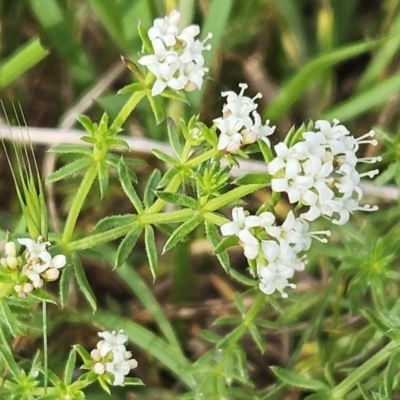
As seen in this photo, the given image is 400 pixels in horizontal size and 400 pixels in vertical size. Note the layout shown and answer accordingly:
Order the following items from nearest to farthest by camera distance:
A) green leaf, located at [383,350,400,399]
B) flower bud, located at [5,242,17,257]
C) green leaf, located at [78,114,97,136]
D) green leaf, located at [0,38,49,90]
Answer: flower bud, located at [5,242,17,257], green leaf, located at [78,114,97,136], green leaf, located at [383,350,400,399], green leaf, located at [0,38,49,90]

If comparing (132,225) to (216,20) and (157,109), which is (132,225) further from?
(216,20)

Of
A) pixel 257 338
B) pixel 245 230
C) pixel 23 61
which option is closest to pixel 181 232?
pixel 245 230

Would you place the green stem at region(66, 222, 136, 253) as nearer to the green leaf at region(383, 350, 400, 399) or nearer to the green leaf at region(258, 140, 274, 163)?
the green leaf at region(258, 140, 274, 163)

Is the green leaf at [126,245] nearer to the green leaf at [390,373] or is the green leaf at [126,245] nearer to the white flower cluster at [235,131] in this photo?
the white flower cluster at [235,131]

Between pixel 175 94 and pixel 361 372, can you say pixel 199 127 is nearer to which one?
pixel 175 94

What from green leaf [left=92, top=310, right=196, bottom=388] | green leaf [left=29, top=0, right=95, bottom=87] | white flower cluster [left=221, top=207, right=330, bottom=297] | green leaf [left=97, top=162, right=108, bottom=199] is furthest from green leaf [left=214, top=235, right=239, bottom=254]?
green leaf [left=29, top=0, right=95, bottom=87]

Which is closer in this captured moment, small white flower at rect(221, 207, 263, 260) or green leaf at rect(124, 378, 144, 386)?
small white flower at rect(221, 207, 263, 260)
